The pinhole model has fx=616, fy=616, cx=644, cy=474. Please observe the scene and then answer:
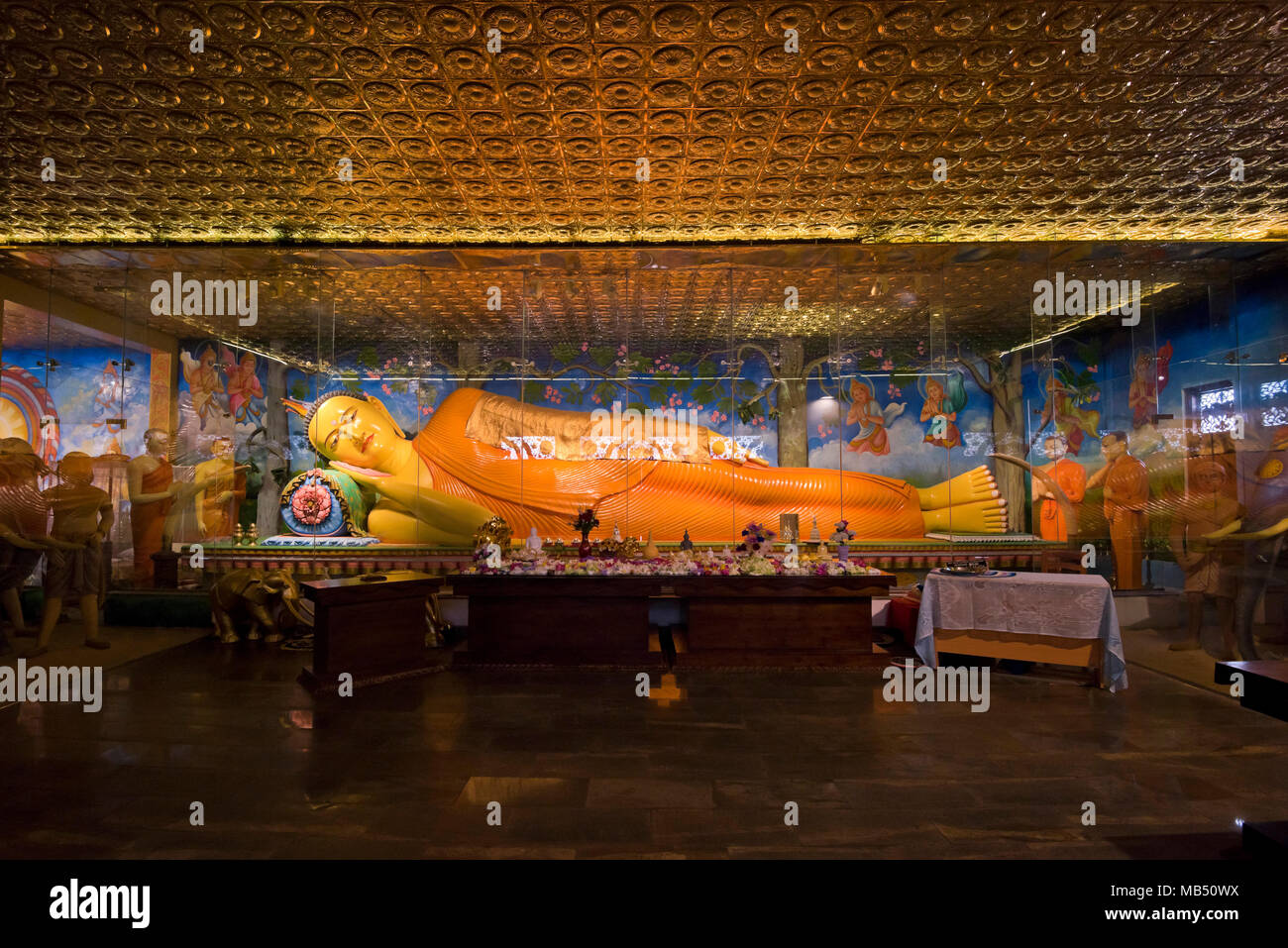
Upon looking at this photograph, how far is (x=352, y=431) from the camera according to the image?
7355 mm

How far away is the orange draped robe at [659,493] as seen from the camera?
→ 7246 millimetres

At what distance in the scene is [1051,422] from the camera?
679cm

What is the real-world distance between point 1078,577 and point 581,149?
5.15 metres

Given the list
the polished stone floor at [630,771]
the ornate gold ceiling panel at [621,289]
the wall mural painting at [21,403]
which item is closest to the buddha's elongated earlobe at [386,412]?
the ornate gold ceiling panel at [621,289]

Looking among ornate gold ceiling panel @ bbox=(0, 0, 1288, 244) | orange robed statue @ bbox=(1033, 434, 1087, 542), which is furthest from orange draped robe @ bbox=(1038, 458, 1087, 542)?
ornate gold ceiling panel @ bbox=(0, 0, 1288, 244)

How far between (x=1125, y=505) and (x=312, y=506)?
890cm

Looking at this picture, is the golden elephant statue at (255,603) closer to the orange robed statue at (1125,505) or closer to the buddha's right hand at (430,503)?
the buddha's right hand at (430,503)

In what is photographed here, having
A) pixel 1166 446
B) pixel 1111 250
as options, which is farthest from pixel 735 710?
pixel 1111 250

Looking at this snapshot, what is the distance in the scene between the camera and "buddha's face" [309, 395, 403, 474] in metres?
7.35

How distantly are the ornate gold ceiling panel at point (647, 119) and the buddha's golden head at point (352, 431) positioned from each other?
1956 mm

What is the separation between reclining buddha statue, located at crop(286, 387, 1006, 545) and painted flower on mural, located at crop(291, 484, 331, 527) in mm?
405

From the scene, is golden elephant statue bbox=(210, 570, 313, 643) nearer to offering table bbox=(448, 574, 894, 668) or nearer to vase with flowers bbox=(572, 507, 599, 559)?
offering table bbox=(448, 574, 894, 668)

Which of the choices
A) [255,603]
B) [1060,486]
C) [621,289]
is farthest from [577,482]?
[1060,486]
